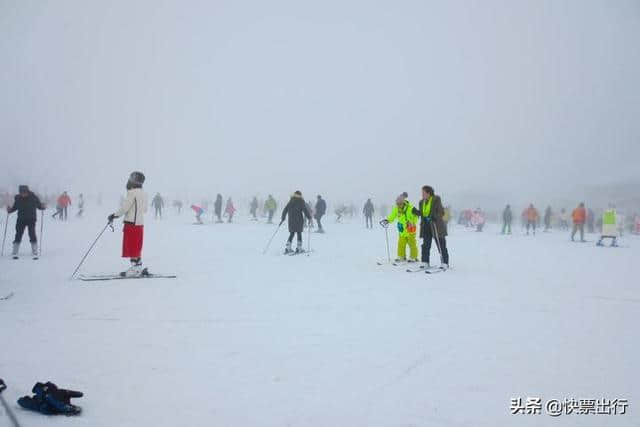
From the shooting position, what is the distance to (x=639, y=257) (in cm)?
1366

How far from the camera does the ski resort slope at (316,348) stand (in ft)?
9.13

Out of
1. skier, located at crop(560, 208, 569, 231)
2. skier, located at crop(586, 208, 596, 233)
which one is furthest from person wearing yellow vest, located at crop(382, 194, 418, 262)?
skier, located at crop(586, 208, 596, 233)

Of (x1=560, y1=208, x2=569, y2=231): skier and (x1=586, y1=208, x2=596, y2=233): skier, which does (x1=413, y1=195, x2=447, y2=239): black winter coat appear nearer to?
(x1=560, y1=208, x2=569, y2=231): skier

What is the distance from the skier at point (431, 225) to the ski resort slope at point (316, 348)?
1629 mm

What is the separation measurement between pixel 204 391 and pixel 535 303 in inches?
211

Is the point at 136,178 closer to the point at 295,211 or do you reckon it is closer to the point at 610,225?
the point at 295,211

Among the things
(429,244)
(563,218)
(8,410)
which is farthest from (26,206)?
(563,218)

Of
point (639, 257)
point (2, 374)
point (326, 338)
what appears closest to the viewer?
point (2, 374)

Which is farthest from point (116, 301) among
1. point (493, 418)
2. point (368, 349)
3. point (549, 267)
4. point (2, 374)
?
point (549, 267)

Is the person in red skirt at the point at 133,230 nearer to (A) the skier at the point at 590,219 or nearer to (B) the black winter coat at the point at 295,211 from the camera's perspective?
(B) the black winter coat at the point at 295,211

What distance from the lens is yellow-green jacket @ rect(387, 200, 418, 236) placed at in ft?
33.7

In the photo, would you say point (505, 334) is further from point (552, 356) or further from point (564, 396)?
point (564, 396)

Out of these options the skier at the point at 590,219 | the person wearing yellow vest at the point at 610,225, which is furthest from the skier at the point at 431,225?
the skier at the point at 590,219

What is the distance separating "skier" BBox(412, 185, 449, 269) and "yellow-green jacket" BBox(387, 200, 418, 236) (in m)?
0.42
